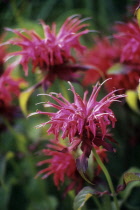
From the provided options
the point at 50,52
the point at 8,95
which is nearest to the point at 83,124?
the point at 50,52

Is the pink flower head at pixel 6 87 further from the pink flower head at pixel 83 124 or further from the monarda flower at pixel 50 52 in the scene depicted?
the pink flower head at pixel 83 124

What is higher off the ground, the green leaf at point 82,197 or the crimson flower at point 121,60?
the crimson flower at point 121,60

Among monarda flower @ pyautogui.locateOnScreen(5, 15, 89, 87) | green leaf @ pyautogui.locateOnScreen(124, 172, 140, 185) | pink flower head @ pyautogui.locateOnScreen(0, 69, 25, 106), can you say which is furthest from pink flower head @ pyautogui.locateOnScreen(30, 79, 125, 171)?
pink flower head @ pyautogui.locateOnScreen(0, 69, 25, 106)

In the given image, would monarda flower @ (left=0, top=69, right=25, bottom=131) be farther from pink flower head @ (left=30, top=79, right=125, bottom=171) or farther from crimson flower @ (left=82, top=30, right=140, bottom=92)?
pink flower head @ (left=30, top=79, right=125, bottom=171)

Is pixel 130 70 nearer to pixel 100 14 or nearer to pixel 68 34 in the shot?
pixel 68 34

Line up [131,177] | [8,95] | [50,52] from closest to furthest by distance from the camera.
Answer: [131,177] → [50,52] → [8,95]

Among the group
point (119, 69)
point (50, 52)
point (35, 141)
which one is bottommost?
point (35, 141)

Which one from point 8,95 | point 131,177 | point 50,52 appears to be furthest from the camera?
point 8,95

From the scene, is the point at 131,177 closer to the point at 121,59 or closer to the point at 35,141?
the point at 121,59

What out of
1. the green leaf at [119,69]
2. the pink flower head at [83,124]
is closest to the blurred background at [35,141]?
the green leaf at [119,69]
